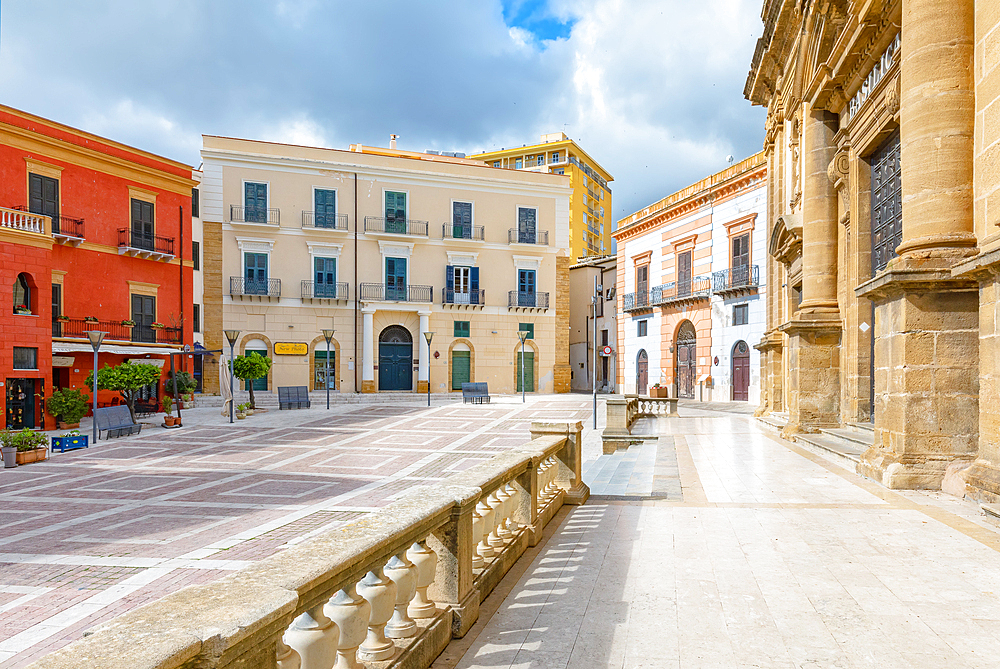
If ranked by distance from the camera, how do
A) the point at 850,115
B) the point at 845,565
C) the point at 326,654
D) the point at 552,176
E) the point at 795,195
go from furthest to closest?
the point at 552,176 → the point at 795,195 → the point at 850,115 → the point at 845,565 → the point at 326,654

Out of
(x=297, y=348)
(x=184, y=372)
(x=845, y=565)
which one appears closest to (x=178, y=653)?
(x=845, y=565)

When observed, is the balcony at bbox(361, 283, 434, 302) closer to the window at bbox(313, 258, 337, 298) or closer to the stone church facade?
the window at bbox(313, 258, 337, 298)

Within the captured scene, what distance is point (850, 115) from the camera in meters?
11.4

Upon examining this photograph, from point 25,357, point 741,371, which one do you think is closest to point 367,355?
point 25,357

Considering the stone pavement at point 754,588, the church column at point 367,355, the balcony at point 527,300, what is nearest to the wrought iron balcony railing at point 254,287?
the church column at point 367,355

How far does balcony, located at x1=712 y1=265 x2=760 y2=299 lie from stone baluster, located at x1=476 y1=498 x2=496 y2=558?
83.9 feet

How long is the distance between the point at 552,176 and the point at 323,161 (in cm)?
1301

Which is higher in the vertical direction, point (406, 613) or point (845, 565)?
point (406, 613)

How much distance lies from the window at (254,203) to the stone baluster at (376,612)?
107ft

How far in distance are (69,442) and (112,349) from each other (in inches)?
385

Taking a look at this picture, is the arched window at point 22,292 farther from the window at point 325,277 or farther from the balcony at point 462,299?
the balcony at point 462,299

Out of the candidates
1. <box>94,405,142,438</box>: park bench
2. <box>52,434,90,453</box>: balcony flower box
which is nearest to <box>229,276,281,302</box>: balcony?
<box>94,405,142,438</box>: park bench

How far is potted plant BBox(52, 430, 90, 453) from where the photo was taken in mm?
14656

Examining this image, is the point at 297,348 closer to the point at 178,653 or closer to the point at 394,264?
the point at 394,264
